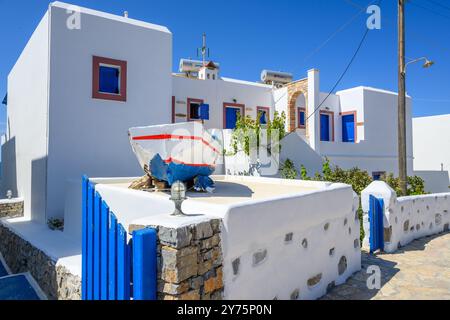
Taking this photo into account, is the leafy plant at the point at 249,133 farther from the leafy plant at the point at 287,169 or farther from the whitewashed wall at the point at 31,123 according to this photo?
the whitewashed wall at the point at 31,123

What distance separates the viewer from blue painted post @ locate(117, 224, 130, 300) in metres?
3.06

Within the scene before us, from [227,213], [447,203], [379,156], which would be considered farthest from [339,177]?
[227,213]

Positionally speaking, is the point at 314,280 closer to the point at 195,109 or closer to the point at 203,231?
the point at 203,231

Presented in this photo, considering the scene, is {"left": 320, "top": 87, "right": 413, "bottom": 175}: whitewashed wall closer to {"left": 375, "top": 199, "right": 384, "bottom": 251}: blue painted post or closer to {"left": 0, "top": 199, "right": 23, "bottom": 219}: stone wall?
{"left": 375, "top": 199, "right": 384, "bottom": 251}: blue painted post

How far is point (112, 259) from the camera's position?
3.33 metres

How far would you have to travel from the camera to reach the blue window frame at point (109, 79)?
36.3ft

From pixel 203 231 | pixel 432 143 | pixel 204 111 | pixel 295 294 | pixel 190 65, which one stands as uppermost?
pixel 190 65

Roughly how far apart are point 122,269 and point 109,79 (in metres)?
9.75

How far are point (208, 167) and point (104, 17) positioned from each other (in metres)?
7.83

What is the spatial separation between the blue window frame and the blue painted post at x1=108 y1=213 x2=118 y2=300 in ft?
29.1

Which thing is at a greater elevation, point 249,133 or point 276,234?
point 249,133

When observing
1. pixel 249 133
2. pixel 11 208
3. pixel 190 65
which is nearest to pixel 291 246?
pixel 249 133

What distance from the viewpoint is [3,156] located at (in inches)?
704

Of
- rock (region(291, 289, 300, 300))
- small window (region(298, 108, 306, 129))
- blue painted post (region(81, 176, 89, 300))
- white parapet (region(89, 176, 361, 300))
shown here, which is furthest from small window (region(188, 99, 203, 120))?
rock (region(291, 289, 300, 300))
